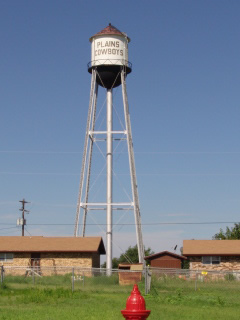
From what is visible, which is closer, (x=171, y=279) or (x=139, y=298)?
(x=139, y=298)

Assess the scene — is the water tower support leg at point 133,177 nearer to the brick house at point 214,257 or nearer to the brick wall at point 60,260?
the brick house at point 214,257

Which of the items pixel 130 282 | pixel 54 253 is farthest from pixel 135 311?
pixel 54 253

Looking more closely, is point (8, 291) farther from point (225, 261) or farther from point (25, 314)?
point (225, 261)

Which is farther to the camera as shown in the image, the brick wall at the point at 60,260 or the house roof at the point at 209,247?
the brick wall at the point at 60,260

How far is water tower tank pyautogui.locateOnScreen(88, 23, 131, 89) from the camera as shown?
45.9 meters

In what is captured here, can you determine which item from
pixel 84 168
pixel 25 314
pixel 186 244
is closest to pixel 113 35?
pixel 84 168

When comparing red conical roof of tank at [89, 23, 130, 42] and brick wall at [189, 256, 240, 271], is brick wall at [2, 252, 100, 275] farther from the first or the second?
red conical roof of tank at [89, 23, 130, 42]

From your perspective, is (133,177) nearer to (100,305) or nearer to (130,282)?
(130,282)

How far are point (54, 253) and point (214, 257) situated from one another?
11.9m

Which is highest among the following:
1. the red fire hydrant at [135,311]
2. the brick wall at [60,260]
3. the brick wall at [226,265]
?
the brick wall at [60,260]

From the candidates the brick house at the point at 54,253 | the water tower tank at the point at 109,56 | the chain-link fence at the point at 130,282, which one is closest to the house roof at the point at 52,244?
the brick house at the point at 54,253

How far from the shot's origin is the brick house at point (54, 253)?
155ft

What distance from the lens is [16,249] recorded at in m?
47.9

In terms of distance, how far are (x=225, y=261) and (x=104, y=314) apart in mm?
29124
